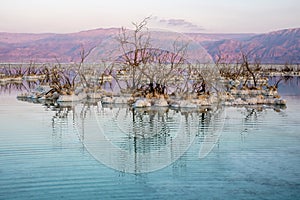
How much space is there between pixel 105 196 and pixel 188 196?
4.38 ft

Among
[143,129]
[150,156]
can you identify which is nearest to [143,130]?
[143,129]

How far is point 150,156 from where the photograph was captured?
34.5ft

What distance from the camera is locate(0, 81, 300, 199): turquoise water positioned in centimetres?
809

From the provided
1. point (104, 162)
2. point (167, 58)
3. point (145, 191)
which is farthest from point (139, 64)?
point (145, 191)

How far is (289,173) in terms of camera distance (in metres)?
9.11

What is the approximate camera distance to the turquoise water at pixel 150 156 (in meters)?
8.09

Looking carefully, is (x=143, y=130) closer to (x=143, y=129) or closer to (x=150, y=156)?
(x=143, y=129)

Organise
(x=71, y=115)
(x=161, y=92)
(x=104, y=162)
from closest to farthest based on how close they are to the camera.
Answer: (x=104, y=162)
(x=71, y=115)
(x=161, y=92)

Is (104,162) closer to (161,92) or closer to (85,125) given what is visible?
(85,125)

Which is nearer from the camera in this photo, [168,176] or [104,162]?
[168,176]

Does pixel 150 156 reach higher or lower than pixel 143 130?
lower

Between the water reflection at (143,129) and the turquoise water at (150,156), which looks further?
the water reflection at (143,129)

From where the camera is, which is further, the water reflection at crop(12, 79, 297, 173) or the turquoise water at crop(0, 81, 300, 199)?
the water reflection at crop(12, 79, 297, 173)

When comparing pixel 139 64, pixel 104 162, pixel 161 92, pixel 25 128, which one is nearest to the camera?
pixel 104 162
